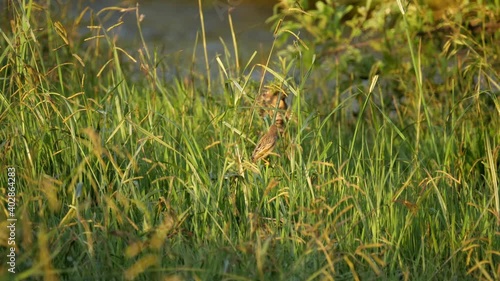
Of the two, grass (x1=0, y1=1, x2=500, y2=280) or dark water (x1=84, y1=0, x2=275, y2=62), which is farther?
dark water (x1=84, y1=0, x2=275, y2=62)

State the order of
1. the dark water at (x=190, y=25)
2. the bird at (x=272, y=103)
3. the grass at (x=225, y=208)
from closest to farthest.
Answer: the grass at (x=225, y=208), the bird at (x=272, y=103), the dark water at (x=190, y=25)

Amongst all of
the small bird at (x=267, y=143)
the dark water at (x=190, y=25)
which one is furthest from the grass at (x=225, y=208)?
the dark water at (x=190, y=25)

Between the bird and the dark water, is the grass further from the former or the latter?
the dark water

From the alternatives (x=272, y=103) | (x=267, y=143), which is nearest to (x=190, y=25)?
(x=272, y=103)

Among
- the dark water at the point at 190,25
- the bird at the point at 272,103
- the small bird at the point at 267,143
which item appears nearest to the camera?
the small bird at the point at 267,143

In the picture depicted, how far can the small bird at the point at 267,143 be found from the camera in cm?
272

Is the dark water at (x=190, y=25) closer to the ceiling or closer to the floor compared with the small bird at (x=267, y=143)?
closer to the floor

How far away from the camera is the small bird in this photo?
8.92 feet

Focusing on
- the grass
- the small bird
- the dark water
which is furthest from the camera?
the dark water

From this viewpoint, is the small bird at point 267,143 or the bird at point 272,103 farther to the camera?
the bird at point 272,103

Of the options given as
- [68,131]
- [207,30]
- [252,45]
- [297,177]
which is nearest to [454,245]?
[297,177]

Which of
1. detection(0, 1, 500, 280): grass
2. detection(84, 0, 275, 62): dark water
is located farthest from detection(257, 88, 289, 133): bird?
detection(84, 0, 275, 62): dark water

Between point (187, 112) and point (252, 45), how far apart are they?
2.97 metres

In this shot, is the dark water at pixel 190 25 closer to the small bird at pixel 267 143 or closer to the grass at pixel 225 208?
the grass at pixel 225 208
